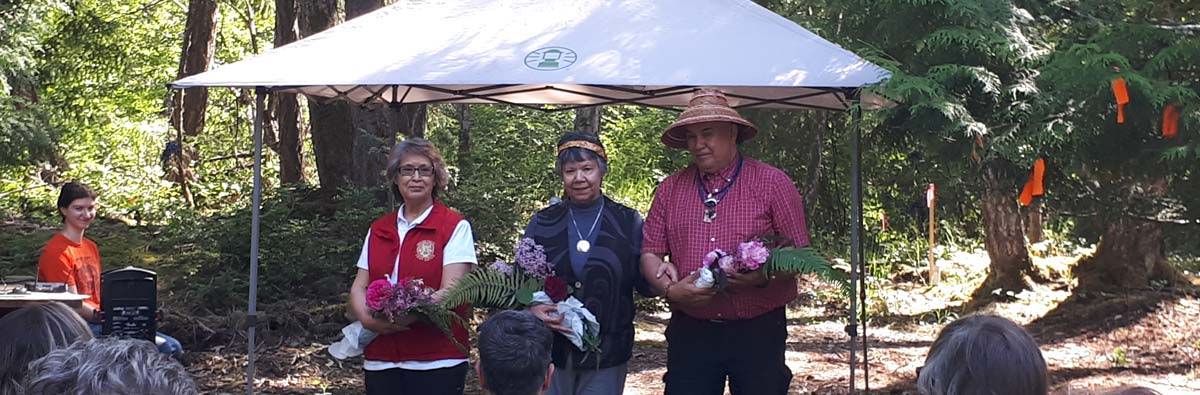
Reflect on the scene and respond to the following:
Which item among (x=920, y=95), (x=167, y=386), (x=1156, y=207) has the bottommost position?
(x=167, y=386)

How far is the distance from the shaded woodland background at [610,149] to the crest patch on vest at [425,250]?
1653 millimetres

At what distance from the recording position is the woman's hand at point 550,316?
4051mm

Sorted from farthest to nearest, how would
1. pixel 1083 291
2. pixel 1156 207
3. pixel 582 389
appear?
pixel 1083 291, pixel 1156 207, pixel 582 389

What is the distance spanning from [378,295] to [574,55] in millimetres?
1600

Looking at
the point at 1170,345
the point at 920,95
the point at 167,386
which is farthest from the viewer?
the point at 1170,345

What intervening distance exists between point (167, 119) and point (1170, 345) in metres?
12.7

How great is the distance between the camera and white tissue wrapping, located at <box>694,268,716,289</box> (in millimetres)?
4113

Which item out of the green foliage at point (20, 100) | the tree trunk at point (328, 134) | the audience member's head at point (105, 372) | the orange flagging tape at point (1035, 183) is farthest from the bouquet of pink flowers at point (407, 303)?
the tree trunk at point (328, 134)

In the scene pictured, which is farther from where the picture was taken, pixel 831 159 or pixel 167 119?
pixel 167 119

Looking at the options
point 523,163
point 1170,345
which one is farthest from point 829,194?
point 1170,345

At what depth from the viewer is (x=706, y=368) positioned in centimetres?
437

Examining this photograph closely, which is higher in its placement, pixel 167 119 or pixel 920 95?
pixel 167 119

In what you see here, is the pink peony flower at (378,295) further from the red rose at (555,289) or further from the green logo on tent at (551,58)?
the green logo on tent at (551,58)

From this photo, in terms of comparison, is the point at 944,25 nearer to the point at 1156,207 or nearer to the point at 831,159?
the point at 1156,207
